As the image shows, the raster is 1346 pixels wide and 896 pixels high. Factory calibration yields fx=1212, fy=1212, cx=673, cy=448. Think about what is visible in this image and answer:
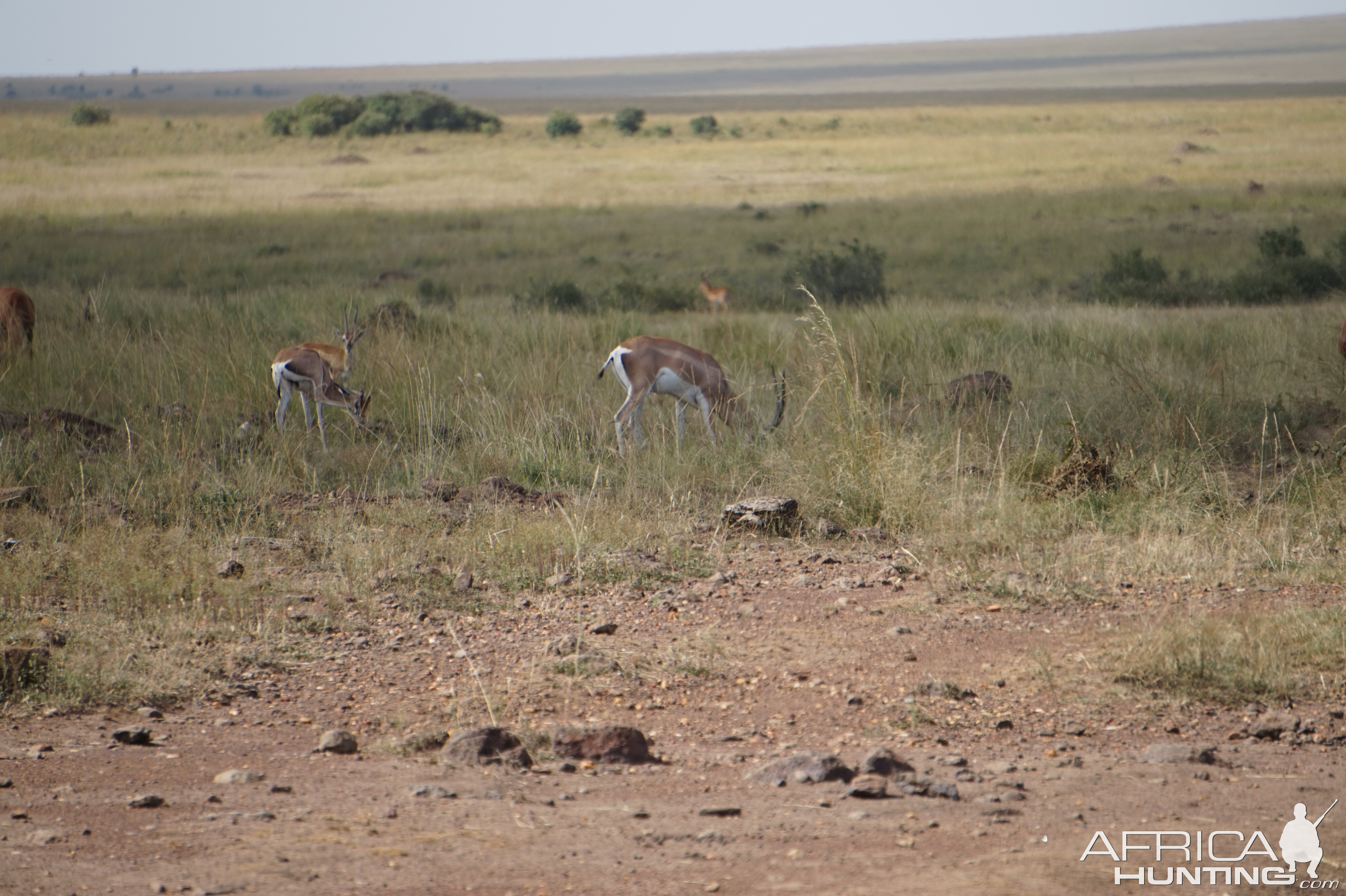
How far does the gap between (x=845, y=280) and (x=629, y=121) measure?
51.4 m

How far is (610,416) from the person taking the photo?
8977mm

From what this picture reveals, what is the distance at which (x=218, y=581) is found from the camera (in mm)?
5254

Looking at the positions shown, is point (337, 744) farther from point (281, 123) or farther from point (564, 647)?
point (281, 123)

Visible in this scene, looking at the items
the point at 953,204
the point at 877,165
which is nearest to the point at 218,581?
the point at 953,204

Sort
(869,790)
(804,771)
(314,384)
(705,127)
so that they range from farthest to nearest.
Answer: (705,127) < (314,384) < (804,771) < (869,790)

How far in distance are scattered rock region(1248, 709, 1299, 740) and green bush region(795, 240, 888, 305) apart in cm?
1184

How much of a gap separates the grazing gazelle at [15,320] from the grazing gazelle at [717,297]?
24.8 ft

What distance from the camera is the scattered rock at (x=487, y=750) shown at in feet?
11.6

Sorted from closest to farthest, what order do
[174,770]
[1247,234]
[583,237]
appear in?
[174,770]
[1247,234]
[583,237]

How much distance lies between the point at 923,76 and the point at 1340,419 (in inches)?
6202

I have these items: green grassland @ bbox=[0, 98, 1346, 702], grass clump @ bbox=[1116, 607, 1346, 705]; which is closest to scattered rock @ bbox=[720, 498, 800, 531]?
green grassland @ bbox=[0, 98, 1346, 702]

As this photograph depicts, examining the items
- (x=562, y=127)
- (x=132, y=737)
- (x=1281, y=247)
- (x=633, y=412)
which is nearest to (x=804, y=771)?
(x=132, y=737)

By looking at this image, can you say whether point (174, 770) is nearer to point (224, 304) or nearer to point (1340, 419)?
point (1340, 419)

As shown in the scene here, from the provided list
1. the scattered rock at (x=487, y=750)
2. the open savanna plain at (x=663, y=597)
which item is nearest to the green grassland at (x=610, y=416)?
the open savanna plain at (x=663, y=597)
